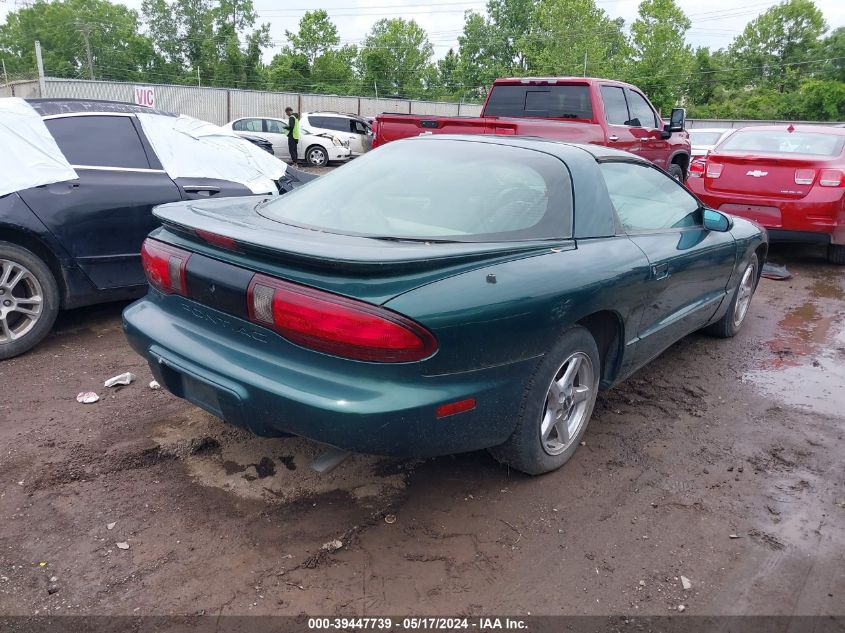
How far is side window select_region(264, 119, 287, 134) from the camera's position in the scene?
807 inches

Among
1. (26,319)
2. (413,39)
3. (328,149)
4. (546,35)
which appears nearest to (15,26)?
(413,39)

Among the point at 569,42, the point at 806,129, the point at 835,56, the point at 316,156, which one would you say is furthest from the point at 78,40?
the point at 806,129

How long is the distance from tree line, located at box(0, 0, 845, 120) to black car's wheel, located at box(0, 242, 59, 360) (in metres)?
49.5

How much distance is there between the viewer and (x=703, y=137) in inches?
646

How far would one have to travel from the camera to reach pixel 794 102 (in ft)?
154

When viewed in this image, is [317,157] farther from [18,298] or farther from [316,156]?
[18,298]

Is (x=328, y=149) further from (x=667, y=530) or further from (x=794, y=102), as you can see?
(x=794, y=102)

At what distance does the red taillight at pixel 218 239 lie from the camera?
257cm

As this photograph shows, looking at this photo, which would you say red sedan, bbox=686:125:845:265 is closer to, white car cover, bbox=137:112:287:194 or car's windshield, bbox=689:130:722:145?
white car cover, bbox=137:112:287:194

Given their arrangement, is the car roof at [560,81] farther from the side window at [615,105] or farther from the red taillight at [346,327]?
the red taillight at [346,327]

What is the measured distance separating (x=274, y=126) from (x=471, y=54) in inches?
2306

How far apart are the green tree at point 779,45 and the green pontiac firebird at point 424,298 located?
71.6 meters

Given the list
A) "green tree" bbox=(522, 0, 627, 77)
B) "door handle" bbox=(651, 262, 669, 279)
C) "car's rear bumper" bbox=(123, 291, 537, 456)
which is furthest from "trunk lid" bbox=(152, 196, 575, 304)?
"green tree" bbox=(522, 0, 627, 77)

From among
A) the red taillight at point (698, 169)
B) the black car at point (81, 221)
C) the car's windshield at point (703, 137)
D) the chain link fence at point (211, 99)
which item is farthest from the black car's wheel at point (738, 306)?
the chain link fence at point (211, 99)
